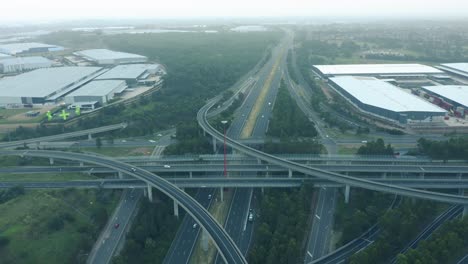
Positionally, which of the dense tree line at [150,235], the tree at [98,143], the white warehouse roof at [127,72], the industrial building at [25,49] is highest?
the industrial building at [25,49]

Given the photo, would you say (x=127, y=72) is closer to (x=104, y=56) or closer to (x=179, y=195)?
(x=104, y=56)

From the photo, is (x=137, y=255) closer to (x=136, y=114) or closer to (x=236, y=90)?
(x=136, y=114)

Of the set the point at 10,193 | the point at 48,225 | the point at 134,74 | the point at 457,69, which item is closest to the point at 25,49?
the point at 134,74

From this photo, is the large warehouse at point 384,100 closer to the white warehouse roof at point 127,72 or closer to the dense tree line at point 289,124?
the dense tree line at point 289,124

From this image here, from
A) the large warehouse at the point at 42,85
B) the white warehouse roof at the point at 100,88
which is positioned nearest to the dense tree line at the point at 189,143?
the white warehouse roof at the point at 100,88

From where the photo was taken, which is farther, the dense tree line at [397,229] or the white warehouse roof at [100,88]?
the white warehouse roof at [100,88]

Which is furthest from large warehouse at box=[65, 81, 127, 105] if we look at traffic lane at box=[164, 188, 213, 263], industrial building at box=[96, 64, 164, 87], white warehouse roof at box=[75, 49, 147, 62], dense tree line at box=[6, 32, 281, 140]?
traffic lane at box=[164, 188, 213, 263]
